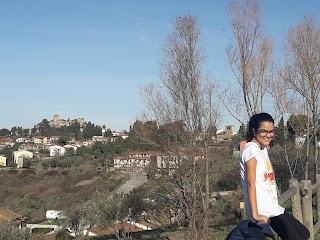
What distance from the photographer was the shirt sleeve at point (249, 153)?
259cm

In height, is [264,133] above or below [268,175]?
above

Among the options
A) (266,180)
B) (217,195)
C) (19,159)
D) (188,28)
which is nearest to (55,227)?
(217,195)

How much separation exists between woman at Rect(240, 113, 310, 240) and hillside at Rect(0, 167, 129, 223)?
3916 centimetres

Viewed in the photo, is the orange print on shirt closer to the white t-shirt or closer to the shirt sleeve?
the white t-shirt

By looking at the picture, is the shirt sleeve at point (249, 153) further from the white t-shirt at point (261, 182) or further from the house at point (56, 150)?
the house at point (56, 150)

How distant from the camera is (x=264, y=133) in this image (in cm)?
270

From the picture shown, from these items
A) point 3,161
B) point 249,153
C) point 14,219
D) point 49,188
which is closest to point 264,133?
point 249,153

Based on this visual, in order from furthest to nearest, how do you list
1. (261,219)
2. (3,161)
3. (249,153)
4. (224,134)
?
(3,161)
(224,134)
(249,153)
(261,219)

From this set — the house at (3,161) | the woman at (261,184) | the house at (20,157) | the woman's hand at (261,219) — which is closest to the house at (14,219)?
the woman at (261,184)

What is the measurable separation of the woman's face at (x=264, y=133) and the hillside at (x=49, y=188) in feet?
129

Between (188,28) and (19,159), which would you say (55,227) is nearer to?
(188,28)

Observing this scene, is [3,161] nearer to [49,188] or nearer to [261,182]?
[49,188]

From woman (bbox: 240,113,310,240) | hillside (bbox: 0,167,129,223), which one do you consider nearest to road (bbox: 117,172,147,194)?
hillside (bbox: 0,167,129,223)

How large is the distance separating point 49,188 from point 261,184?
168ft
